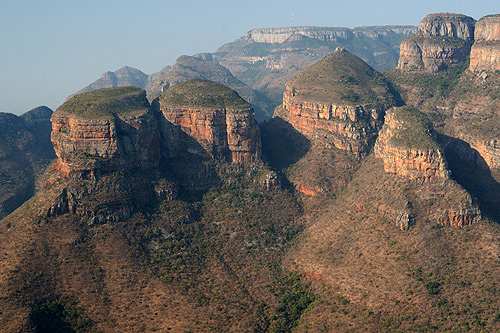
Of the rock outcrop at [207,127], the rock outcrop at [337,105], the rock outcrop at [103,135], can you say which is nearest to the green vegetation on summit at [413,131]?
the rock outcrop at [337,105]

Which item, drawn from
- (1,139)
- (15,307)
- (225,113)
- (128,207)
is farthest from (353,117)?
(1,139)

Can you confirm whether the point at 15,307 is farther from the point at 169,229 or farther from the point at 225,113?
the point at 225,113

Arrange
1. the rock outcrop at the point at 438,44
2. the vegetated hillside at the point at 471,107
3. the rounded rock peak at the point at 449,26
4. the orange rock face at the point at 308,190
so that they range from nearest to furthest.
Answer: the vegetated hillside at the point at 471,107 → the orange rock face at the point at 308,190 → the rock outcrop at the point at 438,44 → the rounded rock peak at the point at 449,26

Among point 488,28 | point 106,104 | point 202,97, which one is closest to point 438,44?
point 488,28

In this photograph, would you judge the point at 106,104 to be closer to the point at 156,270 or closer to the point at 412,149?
the point at 156,270

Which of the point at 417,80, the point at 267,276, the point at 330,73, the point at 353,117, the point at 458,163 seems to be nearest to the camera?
the point at 267,276

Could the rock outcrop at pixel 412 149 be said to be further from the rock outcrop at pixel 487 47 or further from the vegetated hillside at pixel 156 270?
the rock outcrop at pixel 487 47

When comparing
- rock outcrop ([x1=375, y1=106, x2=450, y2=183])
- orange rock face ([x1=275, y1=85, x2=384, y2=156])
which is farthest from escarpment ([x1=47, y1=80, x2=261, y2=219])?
rock outcrop ([x1=375, y1=106, x2=450, y2=183])
